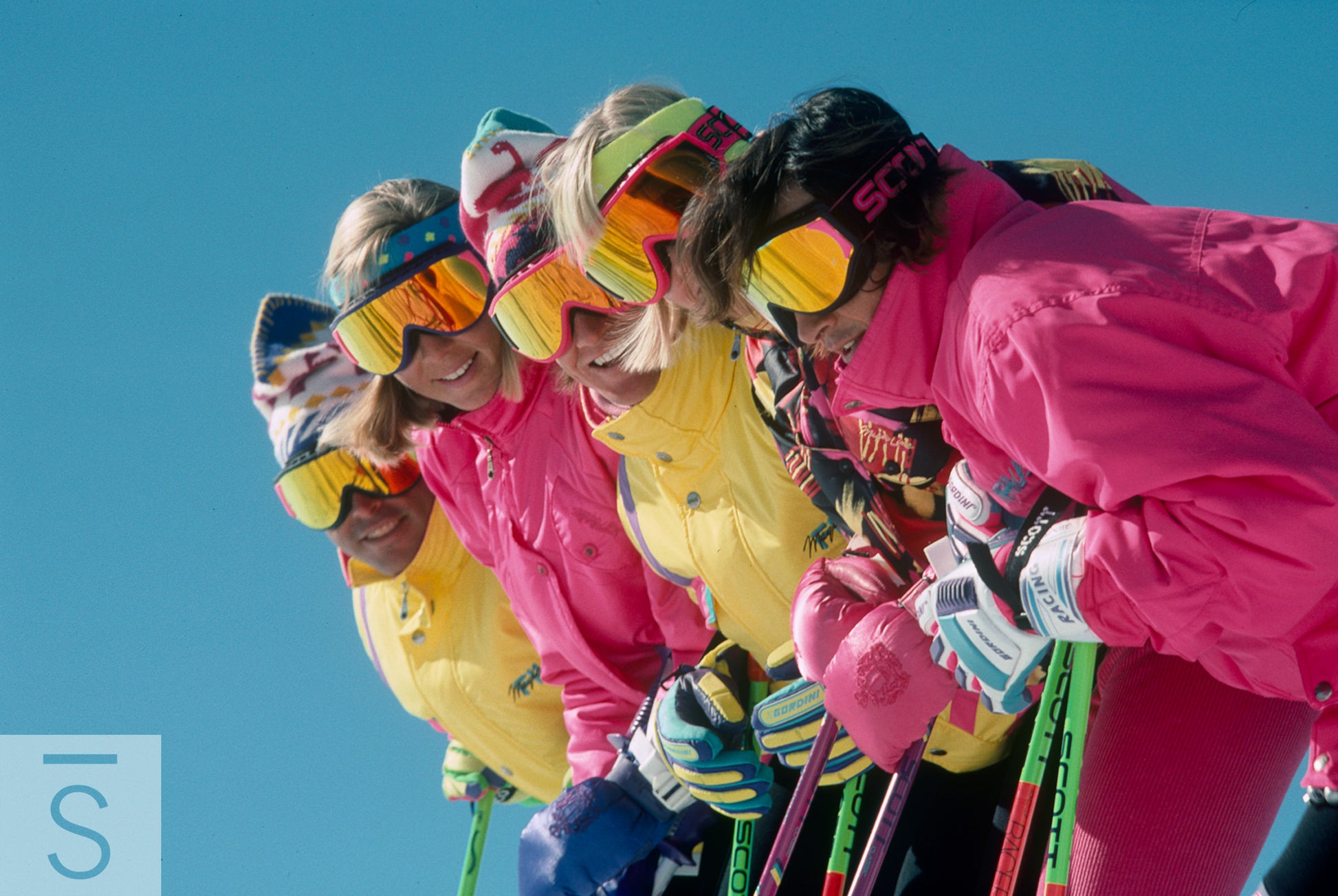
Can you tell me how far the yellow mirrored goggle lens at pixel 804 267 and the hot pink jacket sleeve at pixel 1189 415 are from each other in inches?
10.5

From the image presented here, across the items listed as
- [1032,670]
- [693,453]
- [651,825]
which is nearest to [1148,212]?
[1032,670]

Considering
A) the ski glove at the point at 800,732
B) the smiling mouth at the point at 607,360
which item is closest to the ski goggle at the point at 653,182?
the smiling mouth at the point at 607,360

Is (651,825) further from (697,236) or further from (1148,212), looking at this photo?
(1148,212)

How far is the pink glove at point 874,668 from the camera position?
2441 millimetres

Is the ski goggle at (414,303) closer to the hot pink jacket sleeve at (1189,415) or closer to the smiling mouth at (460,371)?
the smiling mouth at (460,371)

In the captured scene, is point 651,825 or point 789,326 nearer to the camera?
point 789,326

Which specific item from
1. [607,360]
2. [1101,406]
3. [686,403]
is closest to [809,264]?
[1101,406]

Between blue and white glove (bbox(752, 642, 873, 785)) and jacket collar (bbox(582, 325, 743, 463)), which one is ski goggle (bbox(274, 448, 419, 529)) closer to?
jacket collar (bbox(582, 325, 743, 463))

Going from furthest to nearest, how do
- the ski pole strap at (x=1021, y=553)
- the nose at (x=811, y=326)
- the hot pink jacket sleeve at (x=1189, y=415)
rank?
the nose at (x=811, y=326), the ski pole strap at (x=1021, y=553), the hot pink jacket sleeve at (x=1189, y=415)

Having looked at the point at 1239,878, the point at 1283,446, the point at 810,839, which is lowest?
the point at 1239,878

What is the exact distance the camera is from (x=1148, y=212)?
1.99 meters

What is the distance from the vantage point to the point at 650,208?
2.62m

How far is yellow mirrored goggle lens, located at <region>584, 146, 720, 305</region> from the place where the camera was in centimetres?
261

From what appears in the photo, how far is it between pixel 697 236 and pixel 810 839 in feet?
5.40
